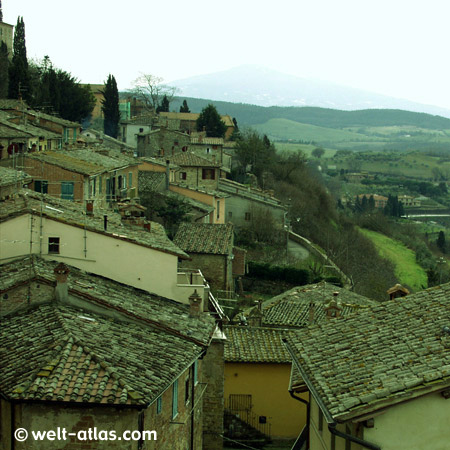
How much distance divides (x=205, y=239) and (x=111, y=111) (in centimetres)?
4331

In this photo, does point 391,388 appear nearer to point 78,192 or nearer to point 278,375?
point 278,375

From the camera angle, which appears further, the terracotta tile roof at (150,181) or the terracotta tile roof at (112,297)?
the terracotta tile roof at (150,181)

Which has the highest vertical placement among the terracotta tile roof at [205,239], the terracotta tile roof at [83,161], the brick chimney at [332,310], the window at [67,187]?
the terracotta tile roof at [83,161]

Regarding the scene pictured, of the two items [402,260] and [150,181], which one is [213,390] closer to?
[150,181]

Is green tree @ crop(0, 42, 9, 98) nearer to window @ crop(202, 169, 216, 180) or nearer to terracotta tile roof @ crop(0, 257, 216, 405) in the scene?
window @ crop(202, 169, 216, 180)

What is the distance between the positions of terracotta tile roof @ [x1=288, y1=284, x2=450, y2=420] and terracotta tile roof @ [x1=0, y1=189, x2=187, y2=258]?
18.0ft

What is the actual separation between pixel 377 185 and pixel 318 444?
139 m

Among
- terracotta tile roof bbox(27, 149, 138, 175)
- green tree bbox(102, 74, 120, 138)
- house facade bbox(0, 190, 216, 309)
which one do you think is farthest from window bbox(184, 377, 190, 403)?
green tree bbox(102, 74, 120, 138)

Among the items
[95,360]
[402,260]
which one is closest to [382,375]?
[95,360]

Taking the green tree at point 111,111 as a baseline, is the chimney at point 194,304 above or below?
below

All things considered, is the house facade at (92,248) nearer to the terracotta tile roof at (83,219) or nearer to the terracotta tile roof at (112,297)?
the terracotta tile roof at (83,219)

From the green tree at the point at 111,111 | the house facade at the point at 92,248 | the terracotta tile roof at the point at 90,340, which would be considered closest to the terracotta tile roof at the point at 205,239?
the house facade at the point at 92,248

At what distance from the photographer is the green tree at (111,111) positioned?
241ft

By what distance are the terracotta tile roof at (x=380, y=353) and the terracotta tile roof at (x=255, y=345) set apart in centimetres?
909
